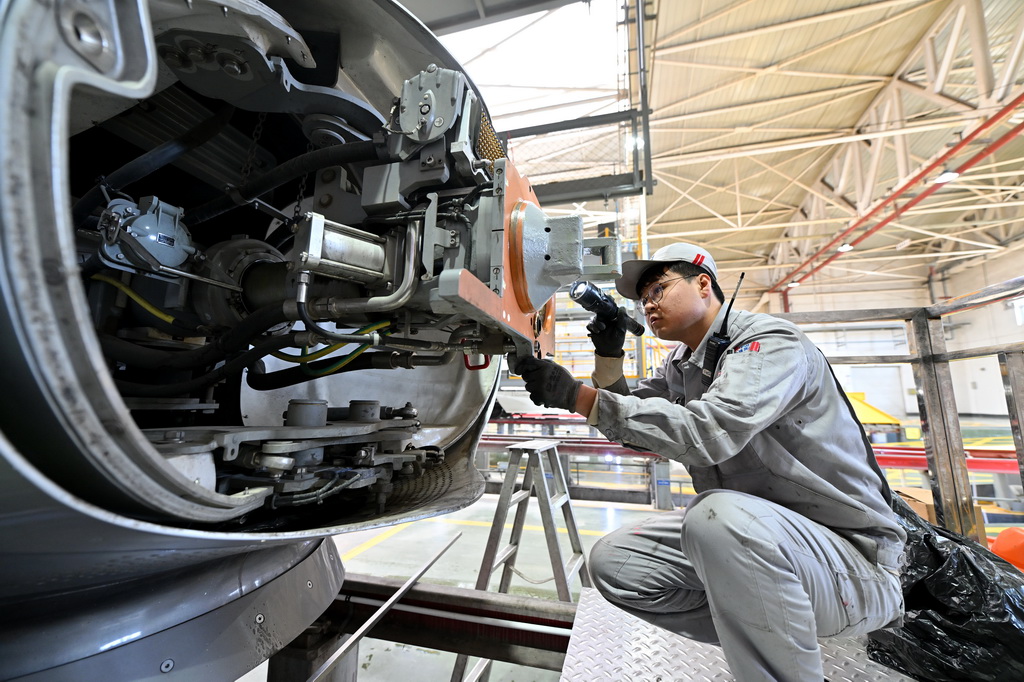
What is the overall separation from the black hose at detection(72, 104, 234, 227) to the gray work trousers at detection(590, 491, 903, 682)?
1626 millimetres

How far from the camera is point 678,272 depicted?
1.57 metres

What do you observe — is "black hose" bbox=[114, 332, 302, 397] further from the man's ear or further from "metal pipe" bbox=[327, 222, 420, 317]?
the man's ear

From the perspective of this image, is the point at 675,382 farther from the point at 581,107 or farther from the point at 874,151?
the point at 874,151

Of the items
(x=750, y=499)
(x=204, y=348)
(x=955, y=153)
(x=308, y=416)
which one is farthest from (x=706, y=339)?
(x=955, y=153)

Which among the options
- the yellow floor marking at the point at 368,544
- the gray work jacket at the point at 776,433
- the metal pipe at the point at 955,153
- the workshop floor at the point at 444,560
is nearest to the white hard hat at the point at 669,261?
the gray work jacket at the point at 776,433

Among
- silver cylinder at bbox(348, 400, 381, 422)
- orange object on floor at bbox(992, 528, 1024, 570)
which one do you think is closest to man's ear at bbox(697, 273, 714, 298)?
silver cylinder at bbox(348, 400, 381, 422)

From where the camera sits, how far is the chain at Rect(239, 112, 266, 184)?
4.32 feet

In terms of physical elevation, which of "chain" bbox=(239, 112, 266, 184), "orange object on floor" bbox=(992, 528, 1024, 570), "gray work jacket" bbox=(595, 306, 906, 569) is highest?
"chain" bbox=(239, 112, 266, 184)

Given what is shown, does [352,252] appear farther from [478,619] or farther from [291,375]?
[478,619]

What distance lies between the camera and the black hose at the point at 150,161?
1081mm

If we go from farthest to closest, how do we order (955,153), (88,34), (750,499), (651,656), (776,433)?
(955,153)
(651,656)
(776,433)
(750,499)
(88,34)

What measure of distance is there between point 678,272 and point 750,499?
0.76 m

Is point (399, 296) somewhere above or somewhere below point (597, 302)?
below

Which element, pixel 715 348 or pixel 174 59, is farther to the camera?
pixel 715 348
